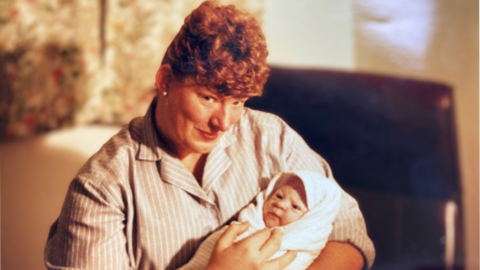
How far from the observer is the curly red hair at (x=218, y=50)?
596 mm

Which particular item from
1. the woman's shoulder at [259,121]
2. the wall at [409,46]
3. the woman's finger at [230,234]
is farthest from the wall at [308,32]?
the woman's finger at [230,234]

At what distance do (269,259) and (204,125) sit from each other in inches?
10.1

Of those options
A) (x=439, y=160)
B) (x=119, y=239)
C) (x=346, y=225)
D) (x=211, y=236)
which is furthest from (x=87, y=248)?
(x=439, y=160)

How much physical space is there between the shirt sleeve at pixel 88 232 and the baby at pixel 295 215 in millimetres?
135

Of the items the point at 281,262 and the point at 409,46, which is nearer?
the point at 281,262

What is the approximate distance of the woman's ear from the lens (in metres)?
0.62

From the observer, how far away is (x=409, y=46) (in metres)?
1.03

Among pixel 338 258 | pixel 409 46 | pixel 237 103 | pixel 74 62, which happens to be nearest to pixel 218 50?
pixel 237 103

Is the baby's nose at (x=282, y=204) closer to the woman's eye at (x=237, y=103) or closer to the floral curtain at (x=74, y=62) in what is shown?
the woman's eye at (x=237, y=103)

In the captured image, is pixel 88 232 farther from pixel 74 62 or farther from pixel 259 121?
pixel 74 62

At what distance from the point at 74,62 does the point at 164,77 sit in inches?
27.7

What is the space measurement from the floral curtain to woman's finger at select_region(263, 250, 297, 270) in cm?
58

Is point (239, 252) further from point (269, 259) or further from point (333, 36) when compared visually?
point (333, 36)

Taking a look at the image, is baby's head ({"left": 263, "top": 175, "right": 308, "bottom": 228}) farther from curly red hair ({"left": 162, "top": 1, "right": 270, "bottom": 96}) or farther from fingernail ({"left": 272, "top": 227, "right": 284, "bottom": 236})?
curly red hair ({"left": 162, "top": 1, "right": 270, "bottom": 96})
